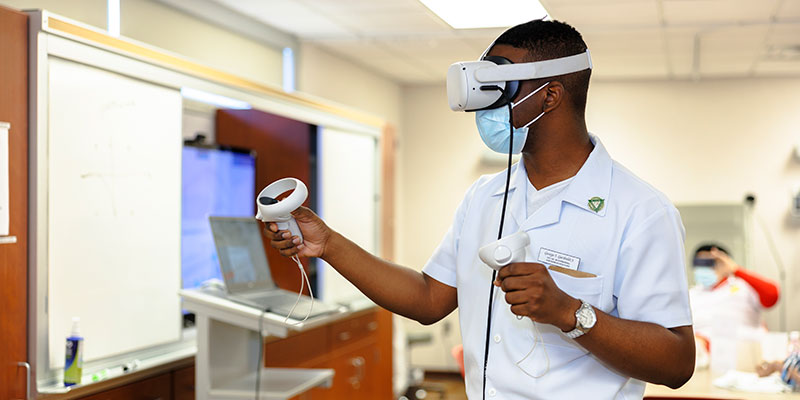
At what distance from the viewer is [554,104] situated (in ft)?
4.99

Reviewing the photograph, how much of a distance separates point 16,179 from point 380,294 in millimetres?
1355

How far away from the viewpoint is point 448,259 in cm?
174

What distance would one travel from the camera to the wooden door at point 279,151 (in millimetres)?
4406

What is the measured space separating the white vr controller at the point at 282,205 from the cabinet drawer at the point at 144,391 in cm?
152

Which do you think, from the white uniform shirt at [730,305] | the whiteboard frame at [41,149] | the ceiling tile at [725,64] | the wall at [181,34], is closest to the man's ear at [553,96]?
the whiteboard frame at [41,149]

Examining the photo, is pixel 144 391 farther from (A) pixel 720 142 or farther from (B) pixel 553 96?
(A) pixel 720 142

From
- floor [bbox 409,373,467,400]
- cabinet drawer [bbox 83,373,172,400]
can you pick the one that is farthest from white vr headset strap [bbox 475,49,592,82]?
floor [bbox 409,373,467,400]

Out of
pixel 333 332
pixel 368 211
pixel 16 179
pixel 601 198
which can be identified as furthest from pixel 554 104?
pixel 368 211

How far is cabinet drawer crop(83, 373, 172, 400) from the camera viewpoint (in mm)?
2807

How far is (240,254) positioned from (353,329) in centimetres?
158

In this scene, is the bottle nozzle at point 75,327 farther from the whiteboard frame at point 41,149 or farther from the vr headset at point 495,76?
the vr headset at point 495,76

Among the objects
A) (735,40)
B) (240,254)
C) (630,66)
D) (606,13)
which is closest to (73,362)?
(240,254)

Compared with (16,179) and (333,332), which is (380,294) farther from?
(333,332)

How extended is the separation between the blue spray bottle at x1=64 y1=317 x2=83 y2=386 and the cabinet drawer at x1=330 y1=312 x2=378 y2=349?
1960mm
